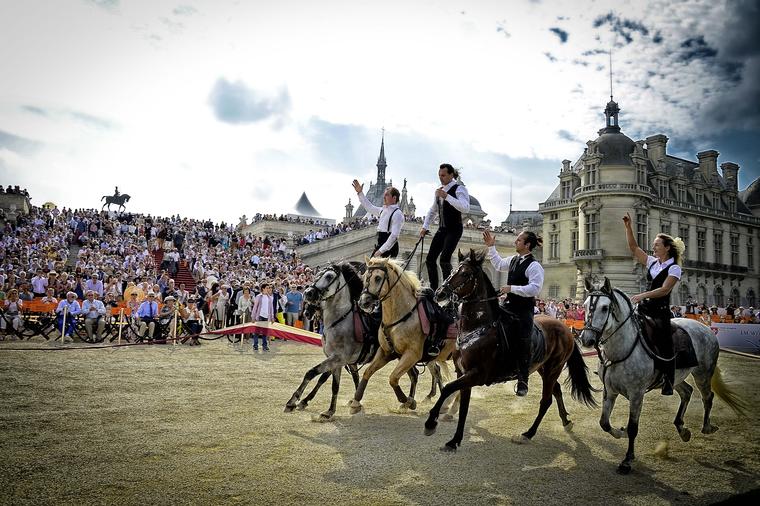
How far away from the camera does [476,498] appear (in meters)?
4.72

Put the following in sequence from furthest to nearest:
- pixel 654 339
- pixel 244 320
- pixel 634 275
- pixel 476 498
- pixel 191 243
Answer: pixel 634 275
pixel 191 243
pixel 244 320
pixel 654 339
pixel 476 498

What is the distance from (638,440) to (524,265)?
3037mm

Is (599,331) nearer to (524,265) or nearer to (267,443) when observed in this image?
(524,265)

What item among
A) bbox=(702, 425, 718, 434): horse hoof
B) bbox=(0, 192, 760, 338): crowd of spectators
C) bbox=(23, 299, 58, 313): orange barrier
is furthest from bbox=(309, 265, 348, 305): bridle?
bbox=(23, 299, 58, 313): orange barrier

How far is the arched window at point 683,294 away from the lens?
46250 millimetres

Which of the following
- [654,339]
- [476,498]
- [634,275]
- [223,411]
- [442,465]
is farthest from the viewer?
[634,275]

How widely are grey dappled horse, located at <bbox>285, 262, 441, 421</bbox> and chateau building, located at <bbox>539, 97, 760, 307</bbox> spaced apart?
38.3m

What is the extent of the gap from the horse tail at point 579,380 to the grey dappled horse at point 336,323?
3.24m

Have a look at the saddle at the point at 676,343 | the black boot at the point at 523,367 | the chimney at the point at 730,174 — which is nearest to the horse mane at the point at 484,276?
the black boot at the point at 523,367

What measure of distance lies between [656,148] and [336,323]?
171 ft

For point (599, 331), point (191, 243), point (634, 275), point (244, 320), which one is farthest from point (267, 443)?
point (634, 275)

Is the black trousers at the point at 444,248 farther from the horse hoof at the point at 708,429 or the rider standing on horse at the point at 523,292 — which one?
the horse hoof at the point at 708,429

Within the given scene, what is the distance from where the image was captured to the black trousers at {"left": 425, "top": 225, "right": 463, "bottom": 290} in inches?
Result: 329

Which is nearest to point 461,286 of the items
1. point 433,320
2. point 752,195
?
point 433,320
